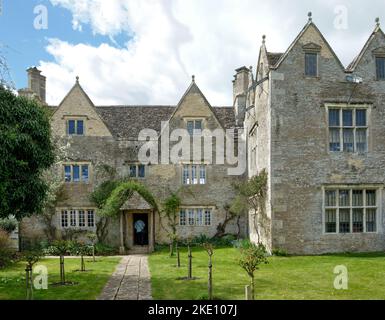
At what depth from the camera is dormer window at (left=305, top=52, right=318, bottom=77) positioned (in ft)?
74.5

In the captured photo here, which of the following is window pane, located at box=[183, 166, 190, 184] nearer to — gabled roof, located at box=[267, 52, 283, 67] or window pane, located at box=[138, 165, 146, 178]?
window pane, located at box=[138, 165, 146, 178]

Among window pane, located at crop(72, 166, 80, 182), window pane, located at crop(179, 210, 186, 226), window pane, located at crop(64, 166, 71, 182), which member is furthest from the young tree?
window pane, located at crop(64, 166, 71, 182)

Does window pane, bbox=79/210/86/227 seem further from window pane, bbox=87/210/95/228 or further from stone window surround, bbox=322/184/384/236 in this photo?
stone window surround, bbox=322/184/384/236

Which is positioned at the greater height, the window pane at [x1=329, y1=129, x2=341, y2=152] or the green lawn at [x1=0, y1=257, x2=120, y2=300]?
the window pane at [x1=329, y1=129, x2=341, y2=152]

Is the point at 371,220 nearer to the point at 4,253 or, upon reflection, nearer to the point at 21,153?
the point at 21,153

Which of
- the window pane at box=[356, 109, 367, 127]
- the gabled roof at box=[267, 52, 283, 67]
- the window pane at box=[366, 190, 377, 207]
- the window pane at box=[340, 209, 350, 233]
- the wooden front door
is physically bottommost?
the wooden front door

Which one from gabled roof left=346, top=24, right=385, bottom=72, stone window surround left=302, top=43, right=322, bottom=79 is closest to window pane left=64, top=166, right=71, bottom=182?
stone window surround left=302, top=43, right=322, bottom=79

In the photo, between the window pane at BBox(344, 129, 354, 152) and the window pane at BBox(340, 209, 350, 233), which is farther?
the window pane at BBox(344, 129, 354, 152)

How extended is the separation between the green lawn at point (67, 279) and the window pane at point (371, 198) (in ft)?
42.4

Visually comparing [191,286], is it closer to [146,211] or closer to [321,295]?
[321,295]

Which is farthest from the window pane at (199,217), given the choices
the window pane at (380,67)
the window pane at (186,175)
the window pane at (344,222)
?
the window pane at (380,67)

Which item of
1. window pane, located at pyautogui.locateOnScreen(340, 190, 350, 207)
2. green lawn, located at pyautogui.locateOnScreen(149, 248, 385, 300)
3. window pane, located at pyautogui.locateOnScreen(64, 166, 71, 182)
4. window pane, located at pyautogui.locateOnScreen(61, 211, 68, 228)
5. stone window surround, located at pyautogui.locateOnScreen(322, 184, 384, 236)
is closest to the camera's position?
green lawn, located at pyautogui.locateOnScreen(149, 248, 385, 300)

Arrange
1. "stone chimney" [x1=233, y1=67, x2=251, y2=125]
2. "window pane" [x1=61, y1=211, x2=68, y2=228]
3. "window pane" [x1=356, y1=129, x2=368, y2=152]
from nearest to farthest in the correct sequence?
1. "window pane" [x1=356, y1=129, x2=368, y2=152]
2. "window pane" [x1=61, y1=211, x2=68, y2=228]
3. "stone chimney" [x1=233, y1=67, x2=251, y2=125]

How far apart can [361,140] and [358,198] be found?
2959 millimetres
